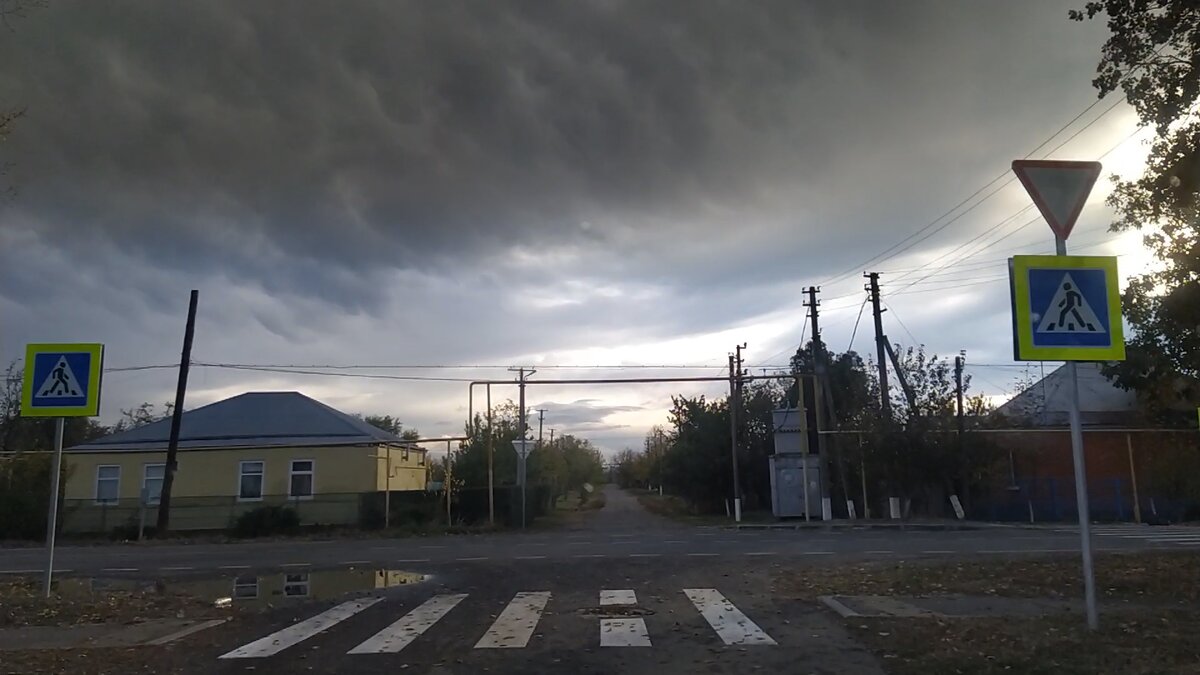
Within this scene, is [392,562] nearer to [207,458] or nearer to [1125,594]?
→ [1125,594]

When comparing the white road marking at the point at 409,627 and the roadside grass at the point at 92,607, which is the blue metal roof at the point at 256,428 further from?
the white road marking at the point at 409,627

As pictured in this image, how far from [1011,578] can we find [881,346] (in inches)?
1056

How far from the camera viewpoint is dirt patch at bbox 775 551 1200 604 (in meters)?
11.3

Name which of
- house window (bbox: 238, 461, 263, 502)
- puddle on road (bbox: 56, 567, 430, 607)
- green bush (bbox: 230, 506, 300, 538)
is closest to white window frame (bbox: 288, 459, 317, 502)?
house window (bbox: 238, 461, 263, 502)

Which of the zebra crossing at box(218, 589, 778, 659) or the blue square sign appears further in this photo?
the zebra crossing at box(218, 589, 778, 659)

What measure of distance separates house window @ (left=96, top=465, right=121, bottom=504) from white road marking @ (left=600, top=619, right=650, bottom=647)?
112ft

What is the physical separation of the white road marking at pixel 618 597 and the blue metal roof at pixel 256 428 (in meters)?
26.5

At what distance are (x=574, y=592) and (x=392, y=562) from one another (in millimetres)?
7373

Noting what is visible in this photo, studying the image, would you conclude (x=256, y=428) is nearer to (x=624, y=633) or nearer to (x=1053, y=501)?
(x=1053, y=501)

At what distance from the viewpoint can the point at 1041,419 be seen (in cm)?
4481

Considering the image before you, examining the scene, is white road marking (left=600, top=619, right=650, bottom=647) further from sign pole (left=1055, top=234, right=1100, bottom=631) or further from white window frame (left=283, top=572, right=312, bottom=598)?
white window frame (left=283, top=572, right=312, bottom=598)

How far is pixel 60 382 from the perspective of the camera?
41.8ft

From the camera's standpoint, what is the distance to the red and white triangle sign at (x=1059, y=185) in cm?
838

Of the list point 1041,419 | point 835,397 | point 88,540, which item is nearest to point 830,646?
point 88,540
